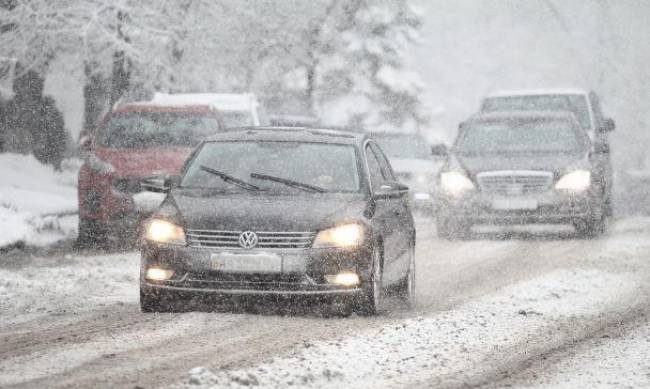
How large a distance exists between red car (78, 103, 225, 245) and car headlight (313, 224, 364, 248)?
6.38m

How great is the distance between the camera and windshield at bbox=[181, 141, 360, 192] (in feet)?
33.4

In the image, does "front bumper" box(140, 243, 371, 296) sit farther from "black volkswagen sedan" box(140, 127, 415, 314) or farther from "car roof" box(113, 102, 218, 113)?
"car roof" box(113, 102, 218, 113)

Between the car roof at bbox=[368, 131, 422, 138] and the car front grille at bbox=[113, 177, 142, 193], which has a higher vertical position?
the car front grille at bbox=[113, 177, 142, 193]

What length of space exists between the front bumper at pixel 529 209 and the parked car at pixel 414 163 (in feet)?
19.3

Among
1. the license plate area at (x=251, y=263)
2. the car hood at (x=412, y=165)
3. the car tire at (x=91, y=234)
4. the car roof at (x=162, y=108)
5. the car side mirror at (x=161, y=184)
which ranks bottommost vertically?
the car hood at (x=412, y=165)

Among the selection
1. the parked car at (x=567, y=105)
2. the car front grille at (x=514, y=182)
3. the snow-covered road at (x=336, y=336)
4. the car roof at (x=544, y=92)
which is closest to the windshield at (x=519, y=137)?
the car front grille at (x=514, y=182)

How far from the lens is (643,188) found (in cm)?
3775

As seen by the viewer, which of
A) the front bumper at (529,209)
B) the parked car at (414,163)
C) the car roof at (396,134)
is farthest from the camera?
the car roof at (396,134)

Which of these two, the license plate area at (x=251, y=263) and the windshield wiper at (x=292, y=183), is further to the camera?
the windshield wiper at (x=292, y=183)

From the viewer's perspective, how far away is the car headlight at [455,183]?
18.2 metres

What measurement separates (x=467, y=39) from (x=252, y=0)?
9392 centimetres

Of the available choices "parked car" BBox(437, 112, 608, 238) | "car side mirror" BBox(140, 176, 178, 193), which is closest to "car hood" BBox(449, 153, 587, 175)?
"parked car" BBox(437, 112, 608, 238)

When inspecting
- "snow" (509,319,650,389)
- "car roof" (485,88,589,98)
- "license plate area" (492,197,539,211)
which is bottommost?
"license plate area" (492,197,539,211)

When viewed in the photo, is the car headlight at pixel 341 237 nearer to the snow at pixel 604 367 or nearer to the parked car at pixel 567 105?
the snow at pixel 604 367
